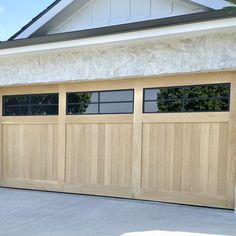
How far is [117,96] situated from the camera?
7324 millimetres

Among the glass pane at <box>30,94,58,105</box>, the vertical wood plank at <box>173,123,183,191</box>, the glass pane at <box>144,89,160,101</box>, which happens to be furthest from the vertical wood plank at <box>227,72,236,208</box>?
the glass pane at <box>30,94,58,105</box>

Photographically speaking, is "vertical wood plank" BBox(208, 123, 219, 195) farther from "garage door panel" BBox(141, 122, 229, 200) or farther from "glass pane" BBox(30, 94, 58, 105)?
"glass pane" BBox(30, 94, 58, 105)

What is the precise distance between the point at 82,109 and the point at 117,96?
92cm

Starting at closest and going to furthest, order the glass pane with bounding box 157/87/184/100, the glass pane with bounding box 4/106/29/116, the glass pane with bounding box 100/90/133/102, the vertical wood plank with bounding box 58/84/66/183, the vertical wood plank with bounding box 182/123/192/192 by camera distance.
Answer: the vertical wood plank with bounding box 182/123/192/192
the glass pane with bounding box 157/87/184/100
the glass pane with bounding box 100/90/133/102
the vertical wood plank with bounding box 58/84/66/183
the glass pane with bounding box 4/106/29/116

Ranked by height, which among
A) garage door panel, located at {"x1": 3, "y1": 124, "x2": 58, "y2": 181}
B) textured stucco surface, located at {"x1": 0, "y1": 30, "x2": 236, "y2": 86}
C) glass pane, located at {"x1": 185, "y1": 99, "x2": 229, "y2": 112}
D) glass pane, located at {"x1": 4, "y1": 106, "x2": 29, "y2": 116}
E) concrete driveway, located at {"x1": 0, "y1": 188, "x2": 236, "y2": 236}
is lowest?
concrete driveway, located at {"x1": 0, "y1": 188, "x2": 236, "y2": 236}

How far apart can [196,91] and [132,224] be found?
9.10 feet

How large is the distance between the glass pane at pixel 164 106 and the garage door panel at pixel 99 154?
554mm

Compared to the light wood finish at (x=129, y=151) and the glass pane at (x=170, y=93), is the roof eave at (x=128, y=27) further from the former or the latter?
the glass pane at (x=170, y=93)

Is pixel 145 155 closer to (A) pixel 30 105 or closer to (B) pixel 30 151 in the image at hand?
(B) pixel 30 151

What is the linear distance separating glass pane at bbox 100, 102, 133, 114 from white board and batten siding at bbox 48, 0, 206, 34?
2.26 meters

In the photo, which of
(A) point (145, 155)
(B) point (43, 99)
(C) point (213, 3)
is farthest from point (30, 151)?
(C) point (213, 3)

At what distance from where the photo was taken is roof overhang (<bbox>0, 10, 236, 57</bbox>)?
5.45m

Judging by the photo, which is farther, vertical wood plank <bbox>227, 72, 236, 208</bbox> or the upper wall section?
the upper wall section

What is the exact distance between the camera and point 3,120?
28.6ft
